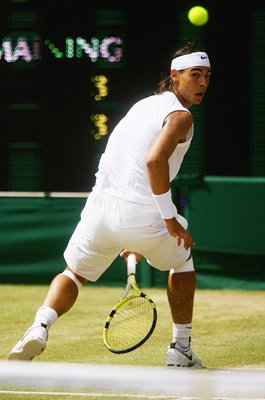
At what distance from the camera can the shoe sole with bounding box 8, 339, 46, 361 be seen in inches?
199

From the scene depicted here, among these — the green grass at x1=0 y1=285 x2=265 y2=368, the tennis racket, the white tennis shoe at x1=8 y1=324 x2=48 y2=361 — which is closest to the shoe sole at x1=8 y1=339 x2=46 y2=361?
the white tennis shoe at x1=8 y1=324 x2=48 y2=361

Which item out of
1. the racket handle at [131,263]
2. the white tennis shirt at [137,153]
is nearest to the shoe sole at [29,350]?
the racket handle at [131,263]

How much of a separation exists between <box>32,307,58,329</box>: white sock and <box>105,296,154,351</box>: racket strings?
34 cm

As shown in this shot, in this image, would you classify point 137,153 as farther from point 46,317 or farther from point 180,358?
point 180,358

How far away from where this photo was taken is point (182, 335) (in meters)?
5.63

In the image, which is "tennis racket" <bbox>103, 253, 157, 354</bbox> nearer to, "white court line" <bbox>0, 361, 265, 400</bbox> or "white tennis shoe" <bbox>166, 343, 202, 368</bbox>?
"white tennis shoe" <bbox>166, 343, 202, 368</bbox>

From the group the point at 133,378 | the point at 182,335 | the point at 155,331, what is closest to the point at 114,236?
the point at 182,335

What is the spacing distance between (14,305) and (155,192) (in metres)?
3.99

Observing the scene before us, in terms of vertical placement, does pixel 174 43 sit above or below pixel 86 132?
above

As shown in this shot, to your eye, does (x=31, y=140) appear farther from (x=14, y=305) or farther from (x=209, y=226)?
(x=14, y=305)

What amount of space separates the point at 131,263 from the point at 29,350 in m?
0.85

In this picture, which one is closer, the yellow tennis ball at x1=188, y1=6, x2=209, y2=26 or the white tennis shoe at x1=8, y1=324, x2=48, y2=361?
the white tennis shoe at x1=8, y1=324, x2=48, y2=361

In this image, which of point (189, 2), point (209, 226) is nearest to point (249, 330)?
point (209, 226)

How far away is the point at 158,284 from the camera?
34.2 feet
